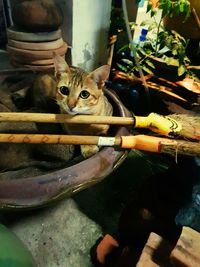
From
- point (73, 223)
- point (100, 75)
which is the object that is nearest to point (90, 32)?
point (100, 75)

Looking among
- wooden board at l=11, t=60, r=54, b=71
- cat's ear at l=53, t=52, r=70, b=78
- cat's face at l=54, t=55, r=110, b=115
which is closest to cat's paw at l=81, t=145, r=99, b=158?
cat's face at l=54, t=55, r=110, b=115

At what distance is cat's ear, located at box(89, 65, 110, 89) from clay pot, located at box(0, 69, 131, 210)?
10.0 inches

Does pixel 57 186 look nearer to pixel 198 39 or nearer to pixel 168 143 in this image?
pixel 168 143

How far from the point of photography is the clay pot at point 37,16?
100 cm

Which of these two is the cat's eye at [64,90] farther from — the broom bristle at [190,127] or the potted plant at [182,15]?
the potted plant at [182,15]

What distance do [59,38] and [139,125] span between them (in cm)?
65

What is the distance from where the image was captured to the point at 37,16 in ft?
3.33

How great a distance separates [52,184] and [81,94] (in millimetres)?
329

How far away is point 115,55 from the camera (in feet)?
5.09

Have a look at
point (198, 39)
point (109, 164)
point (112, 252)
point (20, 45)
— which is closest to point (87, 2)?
point (20, 45)

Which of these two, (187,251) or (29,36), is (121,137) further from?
(29,36)

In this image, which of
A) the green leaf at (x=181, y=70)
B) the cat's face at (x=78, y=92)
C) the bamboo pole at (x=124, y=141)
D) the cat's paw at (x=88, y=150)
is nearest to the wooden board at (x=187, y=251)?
the bamboo pole at (x=124, y=141)

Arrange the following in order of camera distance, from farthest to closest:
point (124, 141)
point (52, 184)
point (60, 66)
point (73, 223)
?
point (73, 223) < point (60, 66) < point (124, 141) < point (52, 184)

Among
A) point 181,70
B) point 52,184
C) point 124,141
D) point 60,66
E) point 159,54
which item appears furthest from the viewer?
point 159,54
